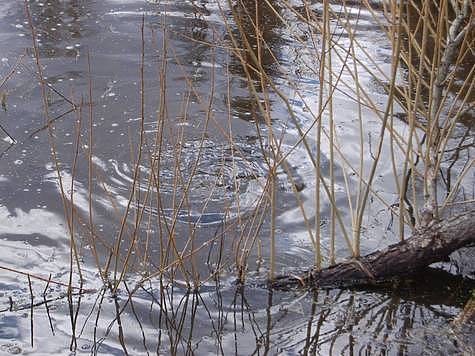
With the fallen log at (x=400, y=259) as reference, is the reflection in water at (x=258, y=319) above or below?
below

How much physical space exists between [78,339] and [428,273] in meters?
1.53

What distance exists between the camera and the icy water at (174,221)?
3041 mm

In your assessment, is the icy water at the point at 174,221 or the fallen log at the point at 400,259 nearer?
the icy water at the point at 174,221

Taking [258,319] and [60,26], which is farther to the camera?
[60,26]

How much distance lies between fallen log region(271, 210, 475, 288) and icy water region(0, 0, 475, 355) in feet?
0.19

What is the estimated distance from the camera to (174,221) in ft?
9.66

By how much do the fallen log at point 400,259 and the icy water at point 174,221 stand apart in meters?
0.06

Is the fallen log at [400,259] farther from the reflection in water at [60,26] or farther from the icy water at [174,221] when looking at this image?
the reflection in water at [60,26]

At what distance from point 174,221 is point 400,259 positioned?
1.01m

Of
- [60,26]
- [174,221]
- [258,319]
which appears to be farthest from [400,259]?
[60,26]

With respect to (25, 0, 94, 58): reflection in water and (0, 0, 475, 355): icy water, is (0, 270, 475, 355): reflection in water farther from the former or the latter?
(25, 0, 94, 58): reflection in water

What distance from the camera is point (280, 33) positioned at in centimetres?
679

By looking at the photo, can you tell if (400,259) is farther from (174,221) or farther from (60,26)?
(60,26)

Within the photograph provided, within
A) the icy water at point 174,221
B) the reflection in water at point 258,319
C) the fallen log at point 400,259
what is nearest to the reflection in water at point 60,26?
the icy water at point 174,221
